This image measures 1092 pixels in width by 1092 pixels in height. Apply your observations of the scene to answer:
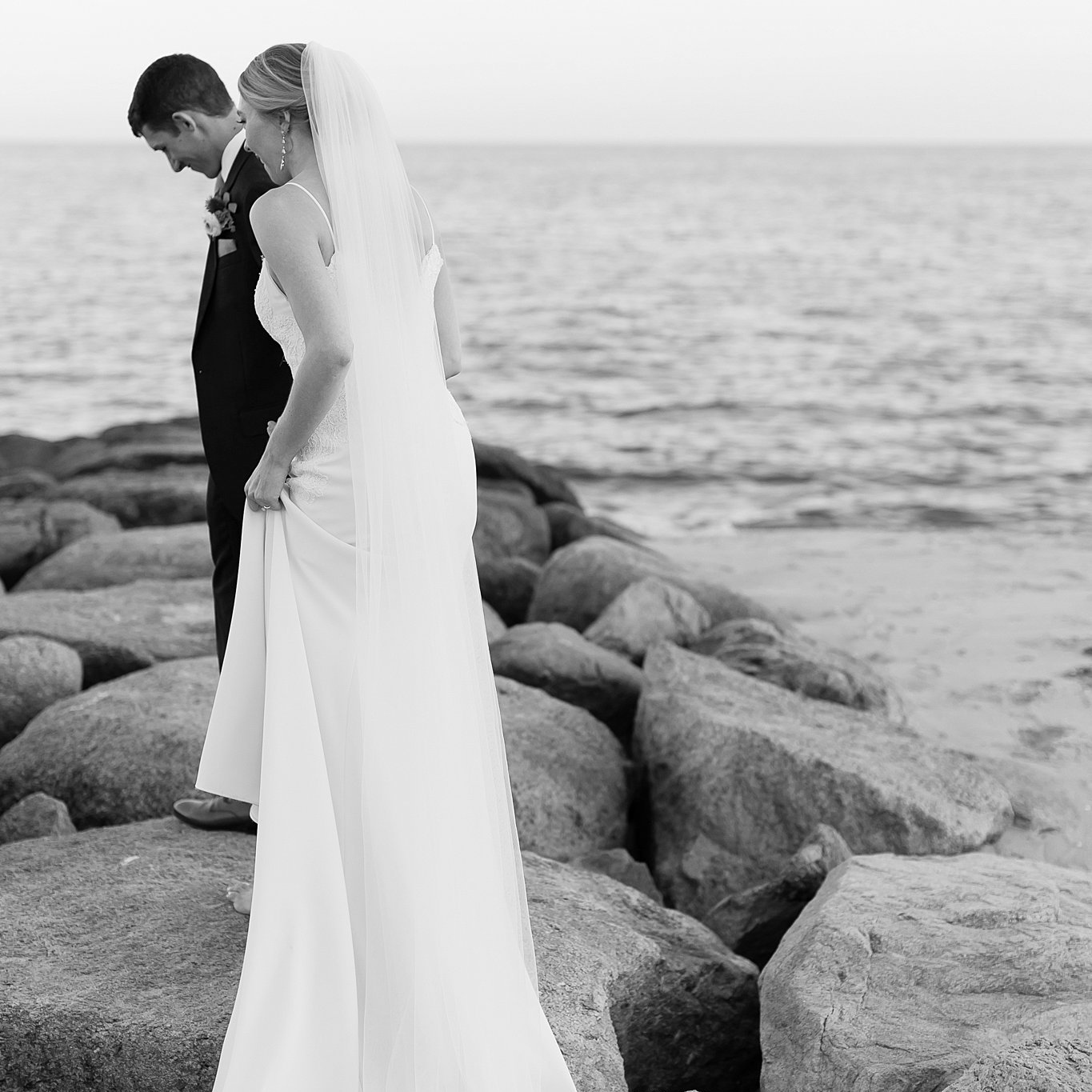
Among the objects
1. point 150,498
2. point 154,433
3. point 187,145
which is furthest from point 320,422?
point 154,433

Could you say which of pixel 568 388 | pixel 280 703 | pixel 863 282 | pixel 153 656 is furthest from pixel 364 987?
pixel 863 282

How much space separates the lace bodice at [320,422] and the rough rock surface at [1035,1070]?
1894 mm

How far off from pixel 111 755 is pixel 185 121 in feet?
6.92

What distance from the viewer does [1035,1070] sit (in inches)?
103

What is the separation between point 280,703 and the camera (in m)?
2.92

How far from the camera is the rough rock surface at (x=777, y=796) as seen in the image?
4.44 metres

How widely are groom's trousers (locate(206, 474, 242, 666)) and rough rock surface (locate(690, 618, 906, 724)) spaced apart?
2781mm

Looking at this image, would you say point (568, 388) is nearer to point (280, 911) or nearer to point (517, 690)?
point (517, 690)

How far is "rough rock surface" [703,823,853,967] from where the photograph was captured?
3961 mm

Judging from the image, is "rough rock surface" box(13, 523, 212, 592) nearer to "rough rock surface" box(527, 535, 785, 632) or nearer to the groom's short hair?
"rough rock surface" box(527, 535, 785, 632)

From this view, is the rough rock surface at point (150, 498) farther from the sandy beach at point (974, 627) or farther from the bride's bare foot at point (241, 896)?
the bride's bare foot at point (241, 896)

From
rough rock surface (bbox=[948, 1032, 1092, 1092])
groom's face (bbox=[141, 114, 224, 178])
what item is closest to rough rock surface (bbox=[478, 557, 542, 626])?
groom's face (bbox=[141, 114, 224, 178])

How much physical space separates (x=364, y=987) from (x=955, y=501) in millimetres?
11280

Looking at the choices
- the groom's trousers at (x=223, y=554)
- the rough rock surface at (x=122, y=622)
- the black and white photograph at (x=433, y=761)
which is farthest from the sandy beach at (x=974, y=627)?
the rough rock surface at (x=122, y=622)
